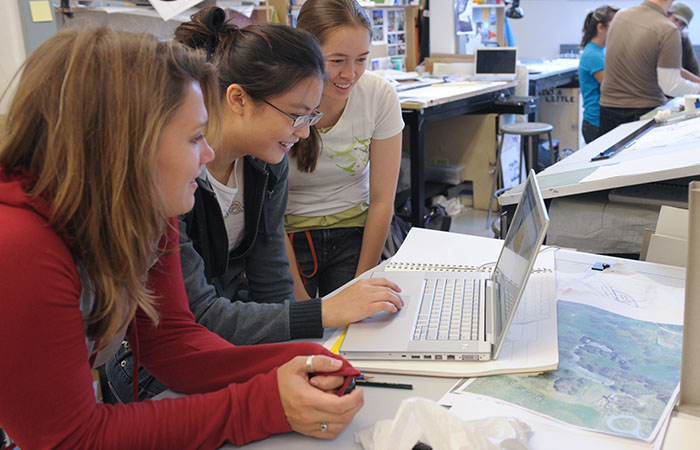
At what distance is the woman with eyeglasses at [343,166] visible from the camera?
1.62m

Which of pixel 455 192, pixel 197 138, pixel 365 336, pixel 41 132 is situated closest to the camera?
pixel 41 132

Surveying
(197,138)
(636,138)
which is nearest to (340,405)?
(197,138)

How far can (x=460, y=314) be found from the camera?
3.39ft

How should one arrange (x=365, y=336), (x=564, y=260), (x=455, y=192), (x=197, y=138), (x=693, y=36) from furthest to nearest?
(x=693, y=36), (x=455, y=192), (x=564, y=260), (x=365, y=336), (x=197, y=138)

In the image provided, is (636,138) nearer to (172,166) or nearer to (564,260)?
(564,260)

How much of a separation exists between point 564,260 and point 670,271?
0.20 metres

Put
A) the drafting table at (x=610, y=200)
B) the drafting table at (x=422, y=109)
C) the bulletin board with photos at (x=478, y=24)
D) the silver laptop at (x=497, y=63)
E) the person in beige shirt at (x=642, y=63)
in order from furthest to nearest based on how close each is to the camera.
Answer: the bulletin board with photos at (x=478, y=24), the silver laptop at (x=497, y=63), the person in beige shirt at (x=642, y=63), the drafting table at (x=422, y=109), the drafting table at (x=610, y=200)

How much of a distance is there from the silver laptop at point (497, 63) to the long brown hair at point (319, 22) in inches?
104

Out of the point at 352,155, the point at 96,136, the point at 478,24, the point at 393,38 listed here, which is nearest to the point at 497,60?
the point at 393,38

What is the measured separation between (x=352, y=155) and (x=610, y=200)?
2.21 ft

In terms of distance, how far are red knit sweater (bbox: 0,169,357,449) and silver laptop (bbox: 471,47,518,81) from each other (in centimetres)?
359

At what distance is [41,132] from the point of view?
67 cm

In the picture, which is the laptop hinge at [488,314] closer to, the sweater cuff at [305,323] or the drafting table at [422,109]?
the sweater cuff at [305,323]

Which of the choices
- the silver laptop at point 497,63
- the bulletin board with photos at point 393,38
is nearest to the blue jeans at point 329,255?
the bulletin board with photos at point 393,38
